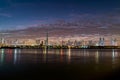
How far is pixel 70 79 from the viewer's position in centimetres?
2711

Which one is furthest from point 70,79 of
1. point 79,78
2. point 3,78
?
point 3,78

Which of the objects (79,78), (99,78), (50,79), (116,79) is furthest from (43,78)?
(116,79)

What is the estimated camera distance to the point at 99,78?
2778cm

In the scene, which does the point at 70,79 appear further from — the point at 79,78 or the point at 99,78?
the point at 99,78

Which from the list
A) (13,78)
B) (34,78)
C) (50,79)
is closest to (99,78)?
(50,79)

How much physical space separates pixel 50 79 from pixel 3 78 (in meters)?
5.99

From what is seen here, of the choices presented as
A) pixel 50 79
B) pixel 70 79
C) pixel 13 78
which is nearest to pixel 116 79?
pixel 70 79

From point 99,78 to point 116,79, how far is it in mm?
2111

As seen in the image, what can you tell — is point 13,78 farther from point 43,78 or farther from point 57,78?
point 57,78

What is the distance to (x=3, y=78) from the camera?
2759 cm

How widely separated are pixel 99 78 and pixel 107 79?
3.76 ft

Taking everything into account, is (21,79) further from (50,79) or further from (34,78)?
(50,79)

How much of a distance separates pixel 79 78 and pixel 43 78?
4617 mm

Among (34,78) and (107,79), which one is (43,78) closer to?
(34,78)
